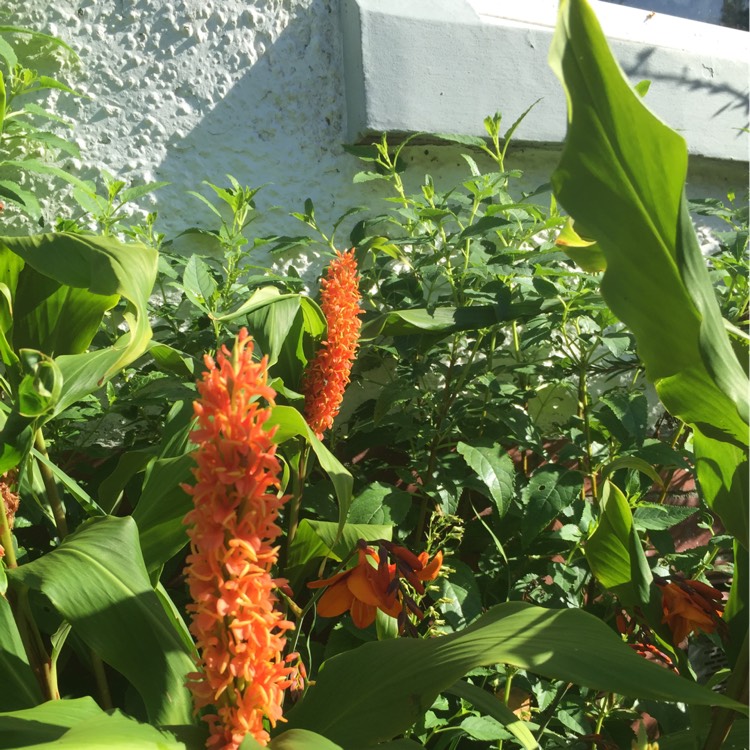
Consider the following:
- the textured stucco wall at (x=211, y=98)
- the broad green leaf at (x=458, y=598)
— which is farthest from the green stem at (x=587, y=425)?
the textured stucco wall at (x=211, y=98)

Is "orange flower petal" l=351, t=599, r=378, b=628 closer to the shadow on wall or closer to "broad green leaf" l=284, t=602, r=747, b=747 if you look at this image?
"broad green leaf" l=284, t=602, r=747, b=747

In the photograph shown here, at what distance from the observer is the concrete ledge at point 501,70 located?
1.95m

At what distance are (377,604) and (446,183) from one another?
4.53ft

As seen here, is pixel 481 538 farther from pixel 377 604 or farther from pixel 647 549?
pixel 377 604

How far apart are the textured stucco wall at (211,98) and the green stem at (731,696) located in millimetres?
1326

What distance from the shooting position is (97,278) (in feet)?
3.10

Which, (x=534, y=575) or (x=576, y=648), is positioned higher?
(x=576, y=648)

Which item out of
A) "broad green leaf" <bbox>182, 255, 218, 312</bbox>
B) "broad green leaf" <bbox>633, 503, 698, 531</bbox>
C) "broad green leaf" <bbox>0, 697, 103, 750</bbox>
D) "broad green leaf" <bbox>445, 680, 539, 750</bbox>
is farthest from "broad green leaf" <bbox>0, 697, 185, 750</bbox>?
"broad green leaf" <bbox>633, 503, 698, 531</bbox>

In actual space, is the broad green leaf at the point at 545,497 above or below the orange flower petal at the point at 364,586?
below

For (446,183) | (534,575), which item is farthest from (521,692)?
(446,183)

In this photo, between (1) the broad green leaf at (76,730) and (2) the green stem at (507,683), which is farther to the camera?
(2) the green stem at (507,683)

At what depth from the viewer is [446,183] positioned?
2137 mm

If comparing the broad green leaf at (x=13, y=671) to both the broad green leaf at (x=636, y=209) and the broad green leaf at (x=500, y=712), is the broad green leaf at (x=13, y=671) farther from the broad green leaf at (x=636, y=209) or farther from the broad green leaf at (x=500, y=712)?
the broad green leaf at (x=636, y=209)

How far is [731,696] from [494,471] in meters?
0.63
